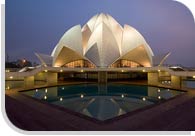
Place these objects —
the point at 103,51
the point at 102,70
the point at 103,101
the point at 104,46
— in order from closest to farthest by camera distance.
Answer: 1. the point at 103,101
2. the point at 102,70
3. the point at 103,51
4. the point at 104,46

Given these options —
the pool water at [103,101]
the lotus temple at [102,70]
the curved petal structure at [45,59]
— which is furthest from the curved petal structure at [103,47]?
the pool water at [103,101]

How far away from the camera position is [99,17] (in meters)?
23.1

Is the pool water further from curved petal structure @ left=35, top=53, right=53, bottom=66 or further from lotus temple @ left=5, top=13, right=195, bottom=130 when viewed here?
curved petal structure @ left=35, top=53, right=53, bottom=66

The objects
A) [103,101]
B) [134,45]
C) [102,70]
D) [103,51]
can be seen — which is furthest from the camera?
[134,45]

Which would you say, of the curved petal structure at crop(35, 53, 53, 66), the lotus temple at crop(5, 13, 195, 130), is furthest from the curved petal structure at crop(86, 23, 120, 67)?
the curved petal structure at crop(35, 53, 53, 66)

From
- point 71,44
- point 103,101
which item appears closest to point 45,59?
point 71,44

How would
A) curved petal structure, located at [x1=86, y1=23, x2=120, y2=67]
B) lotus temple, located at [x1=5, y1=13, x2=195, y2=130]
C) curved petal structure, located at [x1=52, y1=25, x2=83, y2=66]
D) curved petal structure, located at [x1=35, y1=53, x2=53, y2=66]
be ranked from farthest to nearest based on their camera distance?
1. curved petal structure, located at [x1=35, y1=53, x2=53, y2=66]
2. curved petal structure, located at [x1=52, y1=25, x2=83, y2=66]
3. curved petal structure, located at [x1=86, y1=23, x2=120, y2=67]
4. lotus temple, located at [x1=5, y1=13, x2=195, y2=130]

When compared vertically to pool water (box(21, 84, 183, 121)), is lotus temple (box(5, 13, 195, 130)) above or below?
above

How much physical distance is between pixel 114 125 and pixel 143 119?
3.43 ft

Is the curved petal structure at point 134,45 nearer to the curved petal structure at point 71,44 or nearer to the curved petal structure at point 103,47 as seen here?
the curved petal structure at point 103,47

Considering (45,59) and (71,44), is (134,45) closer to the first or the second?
(71,44)

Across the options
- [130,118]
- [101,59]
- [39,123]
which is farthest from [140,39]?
[39,123]

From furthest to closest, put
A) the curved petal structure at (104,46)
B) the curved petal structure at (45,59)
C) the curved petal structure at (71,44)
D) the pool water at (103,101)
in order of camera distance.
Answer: the curved petal structure at (45,59), the curved petal structure at (71,44), the curved petal structure at (104,46), the pool water at (103,101)

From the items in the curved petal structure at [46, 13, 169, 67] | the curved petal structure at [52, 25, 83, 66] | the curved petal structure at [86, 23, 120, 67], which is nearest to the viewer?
the curved petal structure at [86, 23, 120, 67]
